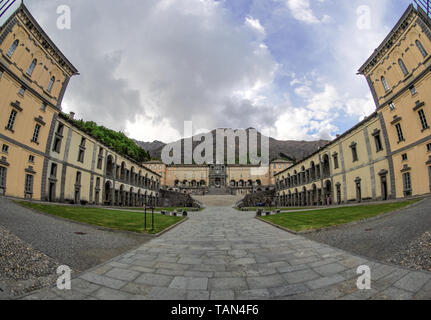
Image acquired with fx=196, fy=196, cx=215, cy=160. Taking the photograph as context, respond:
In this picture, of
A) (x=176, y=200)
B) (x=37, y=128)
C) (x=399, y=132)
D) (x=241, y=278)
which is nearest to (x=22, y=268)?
(x=241, y=278)

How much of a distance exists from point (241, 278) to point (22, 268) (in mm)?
4915

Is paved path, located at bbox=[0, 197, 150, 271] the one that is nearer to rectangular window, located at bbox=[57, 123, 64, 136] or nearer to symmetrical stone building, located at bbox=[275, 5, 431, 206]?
rectangular window, located at bbox=[57, 123, 64, 136]

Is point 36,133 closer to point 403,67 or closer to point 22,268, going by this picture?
point 22,268

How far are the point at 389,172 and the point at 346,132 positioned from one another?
905cm

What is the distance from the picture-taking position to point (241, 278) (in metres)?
4.34

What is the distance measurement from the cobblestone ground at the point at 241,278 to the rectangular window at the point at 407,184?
19.0 metres

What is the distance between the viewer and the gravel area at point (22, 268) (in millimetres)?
3729

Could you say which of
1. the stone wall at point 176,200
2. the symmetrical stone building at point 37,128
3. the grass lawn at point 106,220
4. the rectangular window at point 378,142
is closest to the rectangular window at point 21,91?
the symmetrical stone building at point 37,128

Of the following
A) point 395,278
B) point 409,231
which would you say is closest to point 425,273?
point 395,278

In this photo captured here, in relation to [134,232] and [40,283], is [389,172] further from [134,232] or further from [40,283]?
[40,283]

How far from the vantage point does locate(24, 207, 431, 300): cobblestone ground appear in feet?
11.6

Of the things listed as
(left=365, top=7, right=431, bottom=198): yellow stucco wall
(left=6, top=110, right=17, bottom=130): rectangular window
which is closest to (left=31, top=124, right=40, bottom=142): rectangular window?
(left=6, top=110, right=17, bottom=130): rectangular window

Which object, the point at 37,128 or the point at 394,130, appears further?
the point at 37,128
